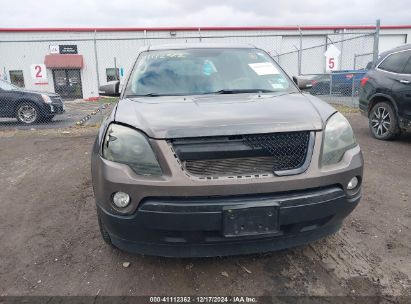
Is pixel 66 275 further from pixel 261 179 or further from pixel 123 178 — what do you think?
pixel 261 179

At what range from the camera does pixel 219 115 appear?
2289mm

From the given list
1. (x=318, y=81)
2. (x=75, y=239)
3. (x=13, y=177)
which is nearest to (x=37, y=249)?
(x=75, y=239)

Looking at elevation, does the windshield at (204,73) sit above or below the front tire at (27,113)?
above

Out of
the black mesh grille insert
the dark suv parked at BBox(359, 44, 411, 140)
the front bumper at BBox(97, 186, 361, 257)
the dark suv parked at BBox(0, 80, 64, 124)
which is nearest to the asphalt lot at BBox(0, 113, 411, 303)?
the front bumper at BBox(97, 186, 361, 257)

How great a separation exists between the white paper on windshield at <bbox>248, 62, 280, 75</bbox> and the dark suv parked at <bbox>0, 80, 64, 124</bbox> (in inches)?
331

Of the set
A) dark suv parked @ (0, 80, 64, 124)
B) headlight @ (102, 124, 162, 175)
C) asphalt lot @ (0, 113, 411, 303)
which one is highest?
headlight @ (102, 124, 162, 175)

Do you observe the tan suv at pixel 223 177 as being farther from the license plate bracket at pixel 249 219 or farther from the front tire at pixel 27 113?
the front tire at pixel 27 113

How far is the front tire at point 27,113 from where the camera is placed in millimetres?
10047

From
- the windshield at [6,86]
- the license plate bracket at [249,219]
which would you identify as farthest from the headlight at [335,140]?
the windshield at [6,86]

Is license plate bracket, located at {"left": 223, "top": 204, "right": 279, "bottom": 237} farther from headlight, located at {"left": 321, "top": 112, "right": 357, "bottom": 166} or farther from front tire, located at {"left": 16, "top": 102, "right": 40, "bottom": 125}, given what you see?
front tire, located at {"left": 16, "top": 102, "right": 40, "bottom": 125}

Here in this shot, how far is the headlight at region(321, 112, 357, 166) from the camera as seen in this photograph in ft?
7.32

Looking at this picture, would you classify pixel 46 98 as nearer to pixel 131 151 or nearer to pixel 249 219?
pixel 131 151

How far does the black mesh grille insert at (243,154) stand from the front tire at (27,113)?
9.42 metres

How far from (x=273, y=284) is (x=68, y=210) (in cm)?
229
